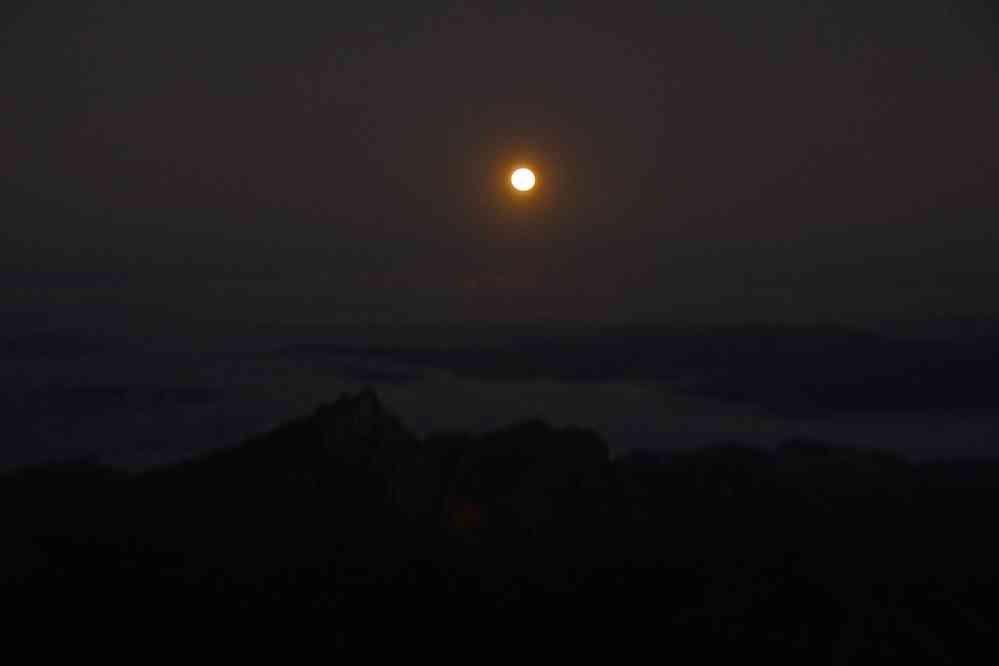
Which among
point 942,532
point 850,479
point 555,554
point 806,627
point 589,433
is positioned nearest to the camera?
point 806,627

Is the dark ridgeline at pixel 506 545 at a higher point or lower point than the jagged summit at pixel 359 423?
lower

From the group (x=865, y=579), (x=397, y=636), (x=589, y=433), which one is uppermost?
(x=589, y=433)

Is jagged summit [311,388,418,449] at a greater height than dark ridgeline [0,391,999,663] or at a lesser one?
greater

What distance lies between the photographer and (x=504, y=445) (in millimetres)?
29453

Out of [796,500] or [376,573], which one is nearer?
[376,573]

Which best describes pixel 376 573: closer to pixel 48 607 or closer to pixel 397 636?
pixel 397 636

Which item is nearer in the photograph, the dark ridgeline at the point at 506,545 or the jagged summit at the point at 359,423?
the dark ridgeline at the point at 506,545

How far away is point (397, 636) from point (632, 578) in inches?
208

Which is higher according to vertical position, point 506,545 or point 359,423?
point 359,423

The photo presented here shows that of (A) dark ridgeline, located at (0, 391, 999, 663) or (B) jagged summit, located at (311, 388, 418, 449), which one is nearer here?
(A) dark ridgeline, located at (0, 391, 999, 663)

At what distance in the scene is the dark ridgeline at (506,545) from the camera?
21.8 m

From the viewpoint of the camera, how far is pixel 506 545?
2638 centimetres

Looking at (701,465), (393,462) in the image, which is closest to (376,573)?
(393,462)

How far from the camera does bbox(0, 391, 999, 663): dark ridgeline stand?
2178 centimetres
